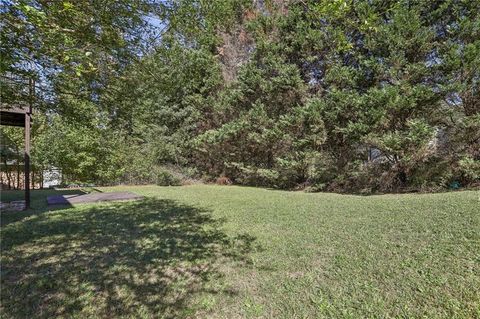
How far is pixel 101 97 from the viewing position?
4336 mm

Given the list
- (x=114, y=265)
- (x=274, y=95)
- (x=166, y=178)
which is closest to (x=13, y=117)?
(x=114, y=265)

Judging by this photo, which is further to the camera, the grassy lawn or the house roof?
the house roof

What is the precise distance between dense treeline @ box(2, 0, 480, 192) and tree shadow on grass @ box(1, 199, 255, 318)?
1994mm

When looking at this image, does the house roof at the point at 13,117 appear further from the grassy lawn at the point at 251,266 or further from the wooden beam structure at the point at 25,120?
the grassy lawn at the point at 251,266

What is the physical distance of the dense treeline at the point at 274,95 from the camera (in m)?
3.52

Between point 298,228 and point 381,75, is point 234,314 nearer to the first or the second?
point 298,228

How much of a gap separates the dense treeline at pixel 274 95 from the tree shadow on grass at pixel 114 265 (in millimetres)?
1994

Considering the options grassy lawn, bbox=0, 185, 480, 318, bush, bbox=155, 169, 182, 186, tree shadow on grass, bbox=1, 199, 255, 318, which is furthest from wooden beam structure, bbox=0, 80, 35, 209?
bush, bbox=155, 169, 182, 186

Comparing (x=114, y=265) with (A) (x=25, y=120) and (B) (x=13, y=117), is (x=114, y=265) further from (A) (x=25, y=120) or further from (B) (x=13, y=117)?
(B) (x=13, y=117)

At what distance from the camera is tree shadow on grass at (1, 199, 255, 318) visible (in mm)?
2473

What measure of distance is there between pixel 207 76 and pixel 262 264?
12155mm

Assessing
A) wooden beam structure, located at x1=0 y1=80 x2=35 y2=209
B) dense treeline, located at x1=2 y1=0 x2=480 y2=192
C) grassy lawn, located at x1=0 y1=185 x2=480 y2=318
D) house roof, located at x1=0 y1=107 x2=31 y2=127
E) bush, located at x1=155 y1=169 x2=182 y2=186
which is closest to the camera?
grassy lawn, located at x1=0 y1=185 x2=480 y2=318

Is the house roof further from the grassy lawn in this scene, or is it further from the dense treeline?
the grassy lawn

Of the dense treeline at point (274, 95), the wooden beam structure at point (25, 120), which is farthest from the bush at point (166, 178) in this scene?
the wooden beam structure at point (25, 120)
